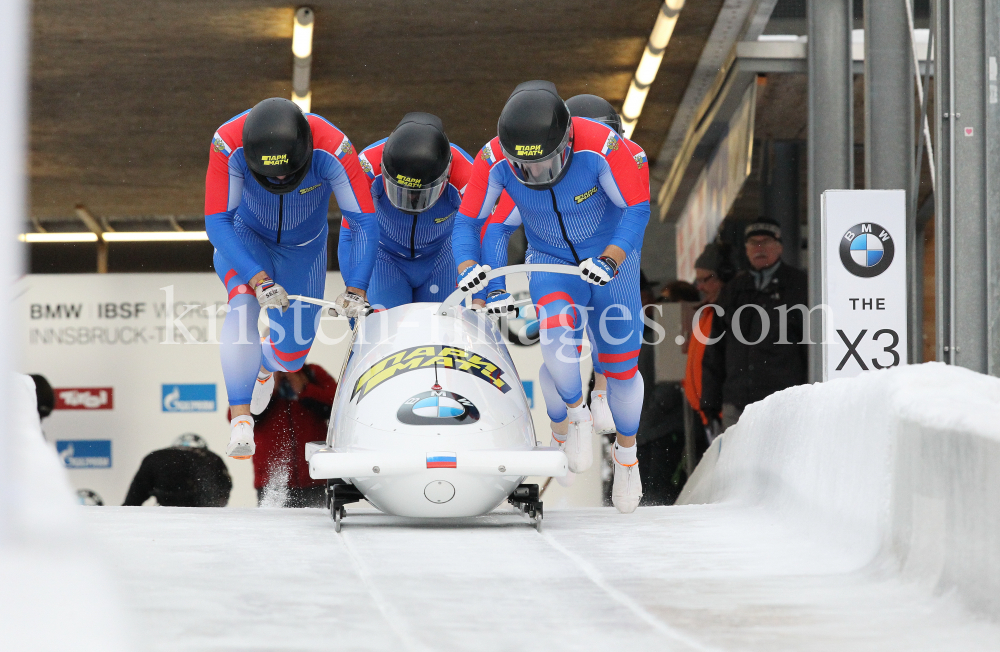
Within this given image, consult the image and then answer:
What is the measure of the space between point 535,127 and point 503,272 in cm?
49

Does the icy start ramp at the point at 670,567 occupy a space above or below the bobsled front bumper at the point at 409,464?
below

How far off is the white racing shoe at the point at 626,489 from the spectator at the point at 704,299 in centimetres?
296

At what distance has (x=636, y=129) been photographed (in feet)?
29.9

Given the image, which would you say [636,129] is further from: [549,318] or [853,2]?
[549,318]

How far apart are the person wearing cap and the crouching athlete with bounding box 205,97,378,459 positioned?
0.18 meters

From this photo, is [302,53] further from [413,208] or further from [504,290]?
[504,290]

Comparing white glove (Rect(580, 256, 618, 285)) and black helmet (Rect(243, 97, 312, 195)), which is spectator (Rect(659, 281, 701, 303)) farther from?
black helmet (Rect(243, 97, 312, 195))

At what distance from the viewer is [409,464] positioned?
3.12 meters

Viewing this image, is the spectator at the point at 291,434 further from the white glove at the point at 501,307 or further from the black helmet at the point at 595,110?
the white glove at the point at 501,307

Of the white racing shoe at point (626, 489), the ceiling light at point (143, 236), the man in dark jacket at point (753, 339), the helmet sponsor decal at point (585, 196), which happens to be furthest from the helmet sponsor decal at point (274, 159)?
the ceiling light at point (143, 236)

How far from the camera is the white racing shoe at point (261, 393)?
508 centimetres

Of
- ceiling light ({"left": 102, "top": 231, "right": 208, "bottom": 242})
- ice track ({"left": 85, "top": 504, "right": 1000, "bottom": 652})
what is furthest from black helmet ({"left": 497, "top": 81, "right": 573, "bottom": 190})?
ceiling light ({"left": 102, "top": 231, "right": 208, "bottom": 242})

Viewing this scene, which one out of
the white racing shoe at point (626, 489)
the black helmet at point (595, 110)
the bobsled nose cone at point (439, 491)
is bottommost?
the white racing shoe at point (626, 489)

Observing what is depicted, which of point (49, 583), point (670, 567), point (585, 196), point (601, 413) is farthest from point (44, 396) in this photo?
point (49, 583)
